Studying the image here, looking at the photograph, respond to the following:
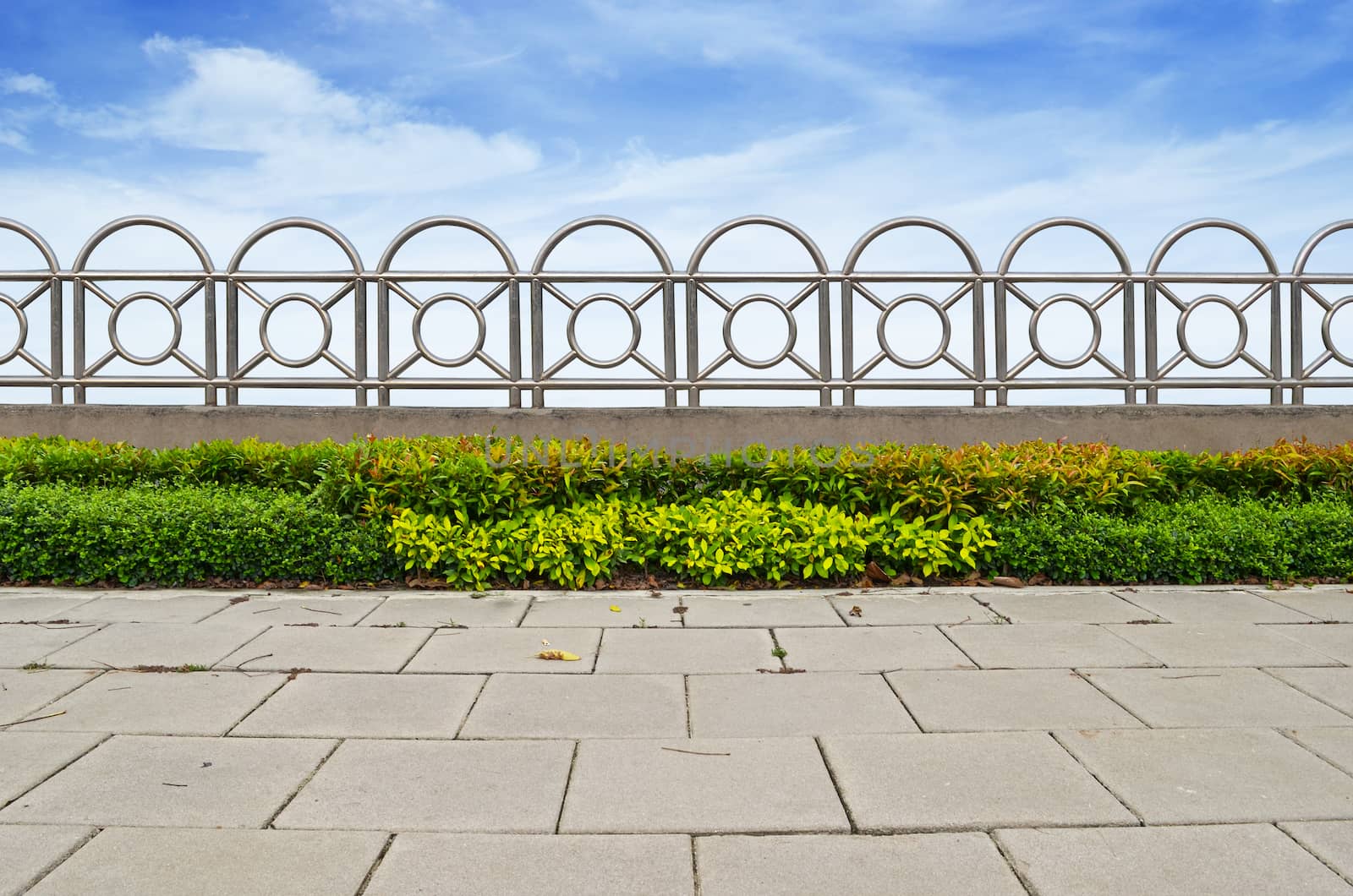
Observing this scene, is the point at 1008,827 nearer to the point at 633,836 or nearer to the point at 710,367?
the point at 633,836

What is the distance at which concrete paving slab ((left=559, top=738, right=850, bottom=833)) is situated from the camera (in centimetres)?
246

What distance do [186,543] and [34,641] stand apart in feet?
3.68

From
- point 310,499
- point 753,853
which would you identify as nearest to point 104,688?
point 310,499

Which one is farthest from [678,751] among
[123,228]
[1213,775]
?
[123,228]

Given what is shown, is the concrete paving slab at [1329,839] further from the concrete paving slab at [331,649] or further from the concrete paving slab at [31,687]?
the concrete paving slab at [31,687]

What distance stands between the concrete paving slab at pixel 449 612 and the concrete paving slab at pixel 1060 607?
8.35ft

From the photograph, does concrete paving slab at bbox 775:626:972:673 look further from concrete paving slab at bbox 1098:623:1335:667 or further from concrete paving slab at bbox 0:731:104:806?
concrete paving slab at bbox 0:731:104:806

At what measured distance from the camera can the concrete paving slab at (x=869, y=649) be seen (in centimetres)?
385

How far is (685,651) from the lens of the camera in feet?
13.3

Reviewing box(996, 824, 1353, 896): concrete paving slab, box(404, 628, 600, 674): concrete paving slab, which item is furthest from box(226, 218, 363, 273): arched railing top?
box(996, 824, 1353, 896): concrete paving slab

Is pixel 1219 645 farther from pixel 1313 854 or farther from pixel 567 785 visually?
pixel 567 785

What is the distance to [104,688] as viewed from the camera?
3602 millimetres

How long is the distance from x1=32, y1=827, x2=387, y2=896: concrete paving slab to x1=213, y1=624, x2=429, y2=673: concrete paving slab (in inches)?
54.0

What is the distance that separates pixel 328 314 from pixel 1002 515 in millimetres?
5597
